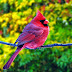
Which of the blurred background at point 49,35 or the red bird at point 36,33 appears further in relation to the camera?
the blurred background at point 49,35

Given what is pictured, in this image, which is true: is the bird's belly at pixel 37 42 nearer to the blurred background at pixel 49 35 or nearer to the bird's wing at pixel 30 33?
the bird's wing at pixel 30 33

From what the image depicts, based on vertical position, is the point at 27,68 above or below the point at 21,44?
below

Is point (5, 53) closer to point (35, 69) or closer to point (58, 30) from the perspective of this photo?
point (35, 69)

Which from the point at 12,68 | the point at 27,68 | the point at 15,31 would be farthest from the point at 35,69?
the point at 15,31

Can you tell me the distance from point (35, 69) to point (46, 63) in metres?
0.26

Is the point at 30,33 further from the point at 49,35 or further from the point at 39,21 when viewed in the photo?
the point at 49,35

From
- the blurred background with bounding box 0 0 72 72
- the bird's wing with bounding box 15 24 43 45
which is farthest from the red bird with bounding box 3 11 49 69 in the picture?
the blurred background with bounding box 0 0 72 72

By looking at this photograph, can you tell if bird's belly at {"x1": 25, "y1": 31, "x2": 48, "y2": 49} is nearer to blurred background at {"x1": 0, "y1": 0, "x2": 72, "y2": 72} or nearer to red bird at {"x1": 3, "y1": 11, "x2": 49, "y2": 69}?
red bird at {"x1": 3, "y1": 11, "x2": 49, "y2": 69}

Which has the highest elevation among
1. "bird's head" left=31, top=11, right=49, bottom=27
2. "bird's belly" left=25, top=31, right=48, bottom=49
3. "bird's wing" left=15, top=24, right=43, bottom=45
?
"bird's head" left=31, top=11, right=49, bottom=27

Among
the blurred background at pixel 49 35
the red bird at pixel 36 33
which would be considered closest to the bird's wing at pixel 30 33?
the red bird at pixel 36 33

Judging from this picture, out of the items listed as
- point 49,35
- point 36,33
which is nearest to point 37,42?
point 36,33

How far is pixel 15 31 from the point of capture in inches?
138

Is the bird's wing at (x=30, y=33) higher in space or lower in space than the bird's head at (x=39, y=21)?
lower

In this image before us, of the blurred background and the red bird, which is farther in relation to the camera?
the blurred background
